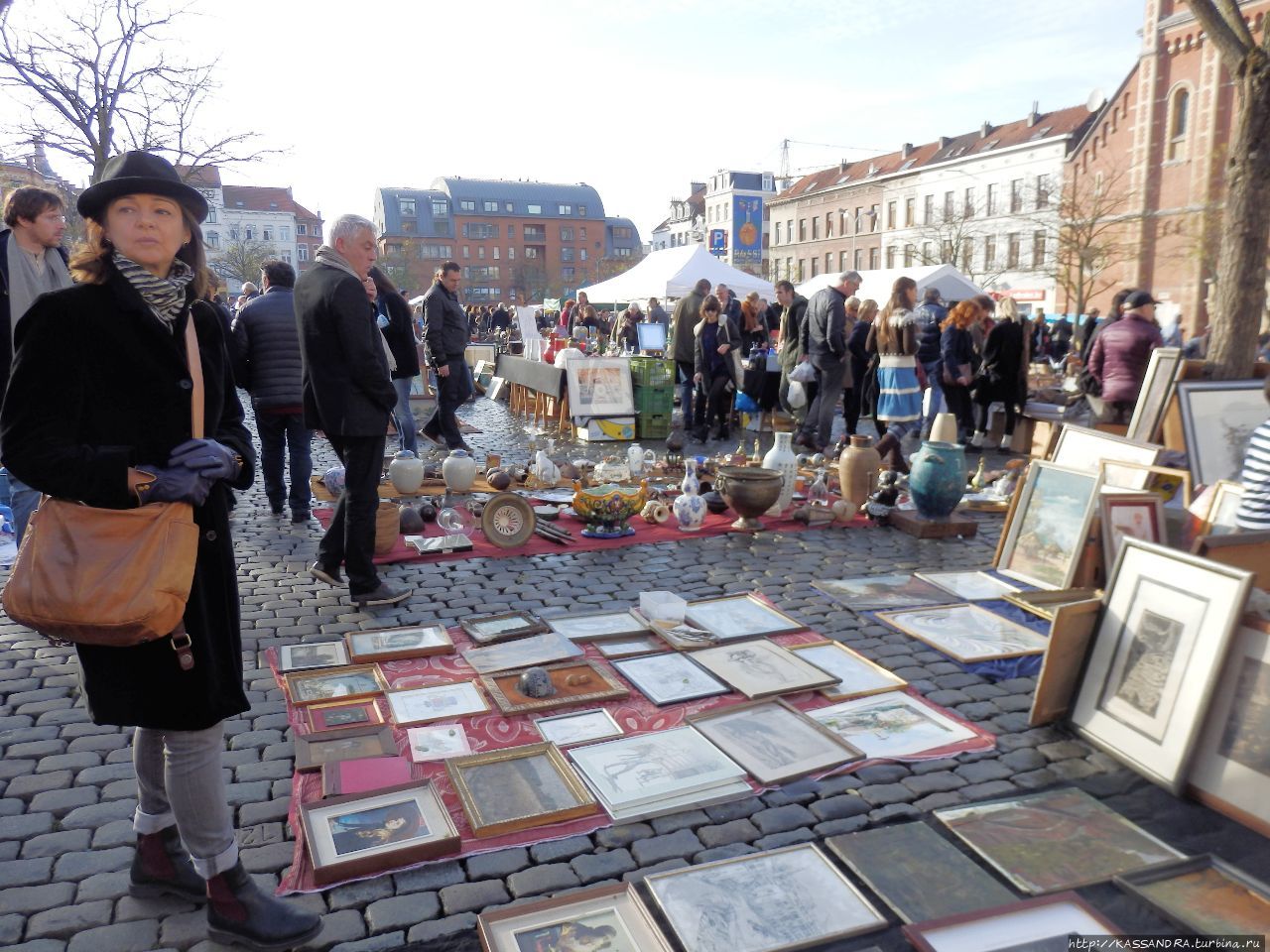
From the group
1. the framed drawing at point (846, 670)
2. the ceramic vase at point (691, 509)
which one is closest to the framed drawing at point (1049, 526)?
the framed drawing at point (846, 670)

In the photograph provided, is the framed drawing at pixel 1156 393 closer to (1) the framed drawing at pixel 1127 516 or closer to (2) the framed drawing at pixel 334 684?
(1) the framed drawing at pixel 1127 516

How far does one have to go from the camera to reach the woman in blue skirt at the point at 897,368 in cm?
781

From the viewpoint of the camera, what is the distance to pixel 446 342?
9000 mm

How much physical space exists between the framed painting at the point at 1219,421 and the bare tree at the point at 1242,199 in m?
0.42

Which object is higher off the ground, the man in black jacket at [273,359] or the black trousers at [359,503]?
the man in black jacket at [273,359]

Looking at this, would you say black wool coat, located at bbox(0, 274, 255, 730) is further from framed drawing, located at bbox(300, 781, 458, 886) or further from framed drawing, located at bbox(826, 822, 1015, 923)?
framed drawing, located at bbox(826, 822, 1015, 923)

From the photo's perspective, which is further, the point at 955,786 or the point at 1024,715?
the point at 1024,715

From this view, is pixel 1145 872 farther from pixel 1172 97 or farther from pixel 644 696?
pixel 1172 97

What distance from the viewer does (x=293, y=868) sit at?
8.39 feet

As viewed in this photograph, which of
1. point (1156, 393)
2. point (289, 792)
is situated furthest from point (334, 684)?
point (1156, 393)

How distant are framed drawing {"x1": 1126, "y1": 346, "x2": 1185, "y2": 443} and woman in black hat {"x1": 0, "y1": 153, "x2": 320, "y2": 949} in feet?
19.2

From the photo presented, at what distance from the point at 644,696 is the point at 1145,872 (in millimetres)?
1917

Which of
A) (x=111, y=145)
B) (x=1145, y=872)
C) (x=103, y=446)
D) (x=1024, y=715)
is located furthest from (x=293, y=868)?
(x=111, y=145)

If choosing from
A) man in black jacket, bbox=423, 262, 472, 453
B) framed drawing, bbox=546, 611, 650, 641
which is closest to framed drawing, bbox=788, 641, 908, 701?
framed drawing, bbox=546, 611, 650, 641
